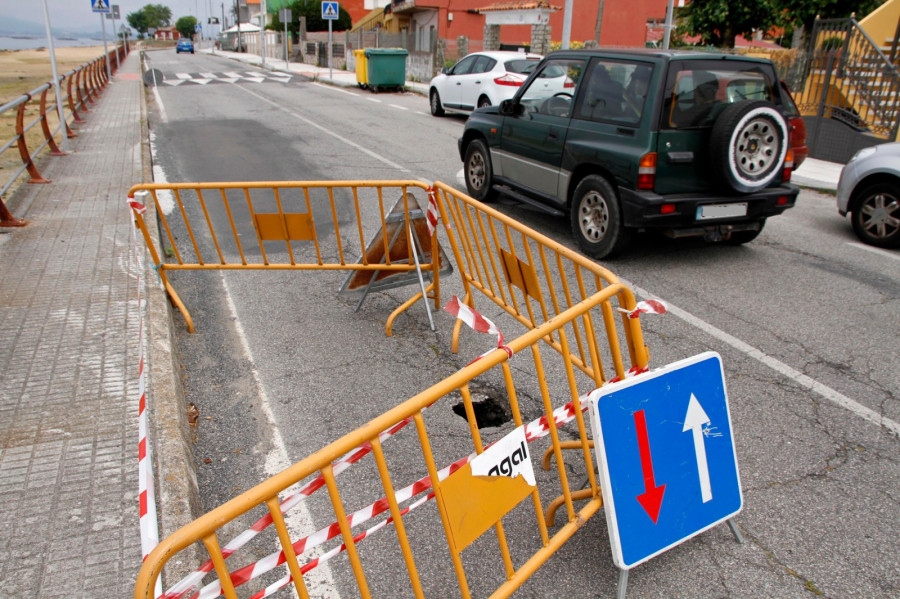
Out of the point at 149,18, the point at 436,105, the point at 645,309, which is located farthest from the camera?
the point at 149,18

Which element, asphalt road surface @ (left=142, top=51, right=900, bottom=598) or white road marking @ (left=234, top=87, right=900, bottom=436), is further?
white road marking @ (left=234, top=87, right=900, bottom=436)

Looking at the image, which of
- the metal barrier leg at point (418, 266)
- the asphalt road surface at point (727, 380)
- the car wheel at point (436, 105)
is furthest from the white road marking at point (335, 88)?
the metal barrier leg at point (418, 266)

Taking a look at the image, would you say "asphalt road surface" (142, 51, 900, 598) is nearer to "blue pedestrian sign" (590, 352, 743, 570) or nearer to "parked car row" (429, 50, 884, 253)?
"blue pedestrian sign" (590, 352, 743, 570)

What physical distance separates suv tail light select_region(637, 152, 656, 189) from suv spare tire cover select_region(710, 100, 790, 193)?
0.52 metres

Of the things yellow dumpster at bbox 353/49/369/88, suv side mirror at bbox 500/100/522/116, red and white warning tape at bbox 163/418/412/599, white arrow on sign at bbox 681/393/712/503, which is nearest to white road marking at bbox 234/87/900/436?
white arrow on sign at bbox 681/393/712/503

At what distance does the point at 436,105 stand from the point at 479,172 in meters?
10.6

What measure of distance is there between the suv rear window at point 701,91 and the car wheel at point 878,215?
225 centimetres

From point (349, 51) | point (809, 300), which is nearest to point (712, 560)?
point (809, 300)

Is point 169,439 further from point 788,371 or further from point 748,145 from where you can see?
point 748,145

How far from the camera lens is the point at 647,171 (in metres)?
5.93

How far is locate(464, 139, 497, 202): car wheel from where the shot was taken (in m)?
8.29

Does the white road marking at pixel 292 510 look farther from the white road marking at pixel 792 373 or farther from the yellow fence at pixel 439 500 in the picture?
the white road marking at pixel 792 373

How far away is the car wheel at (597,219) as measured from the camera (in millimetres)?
6266

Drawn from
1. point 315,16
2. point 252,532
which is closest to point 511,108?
point 252,532
